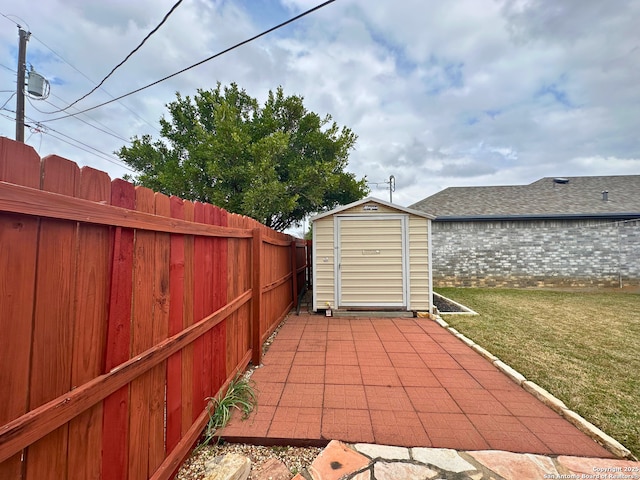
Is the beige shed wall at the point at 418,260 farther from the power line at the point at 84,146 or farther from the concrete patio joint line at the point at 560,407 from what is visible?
the power line at the point at 84,146

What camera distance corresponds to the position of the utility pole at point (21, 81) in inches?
275

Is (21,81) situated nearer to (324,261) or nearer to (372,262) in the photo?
(324,261)

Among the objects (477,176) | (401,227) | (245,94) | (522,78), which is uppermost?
(477,176)

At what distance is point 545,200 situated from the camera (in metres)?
11.1

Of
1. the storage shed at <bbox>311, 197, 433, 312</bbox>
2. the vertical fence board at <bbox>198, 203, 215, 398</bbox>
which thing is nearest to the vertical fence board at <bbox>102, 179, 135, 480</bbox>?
the vertical fence board at <bbox>198, 203, 215, 398</bbox>

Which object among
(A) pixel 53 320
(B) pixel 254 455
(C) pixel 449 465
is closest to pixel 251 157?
(B) pixel 254 455

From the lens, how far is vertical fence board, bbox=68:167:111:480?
99cm

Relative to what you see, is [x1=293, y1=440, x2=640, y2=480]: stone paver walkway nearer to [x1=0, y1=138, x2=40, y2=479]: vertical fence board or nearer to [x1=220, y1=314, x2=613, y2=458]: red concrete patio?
[x1=220, y1=314, x2=613, y2=458]: red concrete patio

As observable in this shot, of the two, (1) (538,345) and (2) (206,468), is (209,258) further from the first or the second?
(1) (538,345)

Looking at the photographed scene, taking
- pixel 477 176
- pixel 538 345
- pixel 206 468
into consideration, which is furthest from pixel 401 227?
pixel 477 176

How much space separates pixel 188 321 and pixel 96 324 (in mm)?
750

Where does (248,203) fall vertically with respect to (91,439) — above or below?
above

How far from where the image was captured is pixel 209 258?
2.15 m

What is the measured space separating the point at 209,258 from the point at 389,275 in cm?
434
